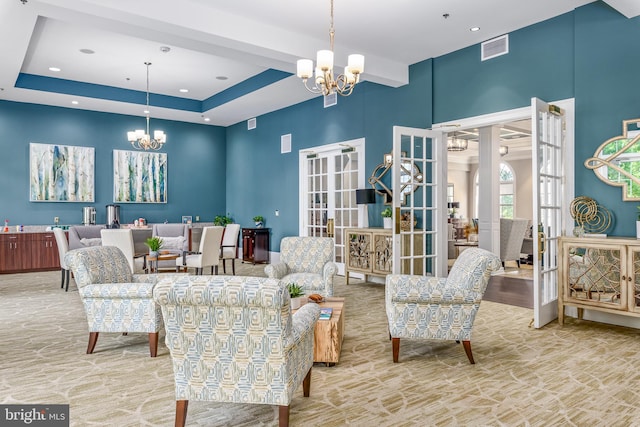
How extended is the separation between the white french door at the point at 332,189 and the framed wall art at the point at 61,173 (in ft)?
15.6

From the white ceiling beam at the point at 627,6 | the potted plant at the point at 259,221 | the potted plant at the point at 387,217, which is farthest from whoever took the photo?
the potted plant at the point at 259,221

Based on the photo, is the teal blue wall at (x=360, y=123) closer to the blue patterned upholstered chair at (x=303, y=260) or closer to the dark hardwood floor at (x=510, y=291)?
the dark hardwood floor at (x=510, y=291)

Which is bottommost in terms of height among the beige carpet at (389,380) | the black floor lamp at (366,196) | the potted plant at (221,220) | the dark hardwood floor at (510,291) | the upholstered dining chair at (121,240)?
the dark hardwood floor at (510,291)

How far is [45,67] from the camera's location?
25.6 feet

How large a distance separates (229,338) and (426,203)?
493 cm

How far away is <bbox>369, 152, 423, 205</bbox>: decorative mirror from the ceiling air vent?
174 cm

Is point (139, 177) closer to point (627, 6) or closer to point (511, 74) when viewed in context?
point (511, 74)

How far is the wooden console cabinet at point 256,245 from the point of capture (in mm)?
9883

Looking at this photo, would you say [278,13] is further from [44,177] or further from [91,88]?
[44,177]

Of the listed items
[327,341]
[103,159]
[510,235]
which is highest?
[103,159]

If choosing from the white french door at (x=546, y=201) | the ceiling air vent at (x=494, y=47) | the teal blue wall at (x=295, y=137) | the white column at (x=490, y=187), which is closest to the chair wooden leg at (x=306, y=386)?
the white french door at (x=546, y=201)

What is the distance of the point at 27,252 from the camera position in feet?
28.6

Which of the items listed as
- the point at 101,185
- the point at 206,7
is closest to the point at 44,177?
the point at 101,185

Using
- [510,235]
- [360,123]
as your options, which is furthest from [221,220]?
[510,235]
